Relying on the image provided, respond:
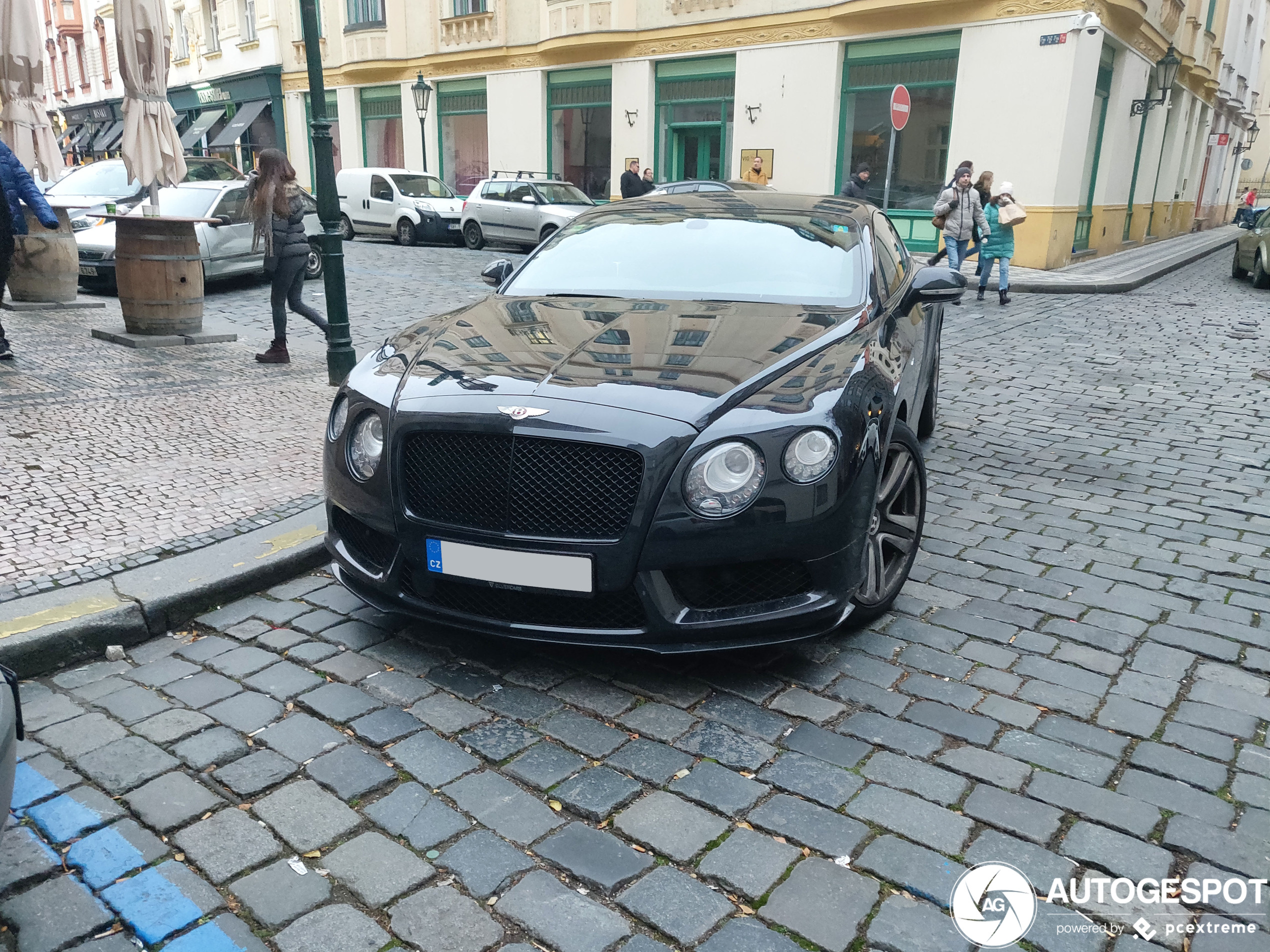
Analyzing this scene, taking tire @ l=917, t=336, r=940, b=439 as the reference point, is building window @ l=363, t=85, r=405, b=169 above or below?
above

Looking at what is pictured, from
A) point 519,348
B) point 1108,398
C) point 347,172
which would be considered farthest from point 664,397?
point 347,172

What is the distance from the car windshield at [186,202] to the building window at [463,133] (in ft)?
49.7

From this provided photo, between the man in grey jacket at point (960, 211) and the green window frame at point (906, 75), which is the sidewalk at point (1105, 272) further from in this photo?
the man in grey jacket at point (960, 211)

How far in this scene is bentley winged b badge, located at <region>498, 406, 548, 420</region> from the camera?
10.4ft

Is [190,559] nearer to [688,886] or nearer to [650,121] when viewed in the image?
[688,886]

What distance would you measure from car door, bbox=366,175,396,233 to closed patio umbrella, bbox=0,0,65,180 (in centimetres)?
1235

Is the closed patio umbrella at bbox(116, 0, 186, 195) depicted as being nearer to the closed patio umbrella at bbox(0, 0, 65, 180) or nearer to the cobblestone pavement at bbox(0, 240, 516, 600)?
the closed patio umbrella at bbox(0, 0, 65, 180)

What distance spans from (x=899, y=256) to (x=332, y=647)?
3.61 m

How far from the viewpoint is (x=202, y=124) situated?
1491 inches

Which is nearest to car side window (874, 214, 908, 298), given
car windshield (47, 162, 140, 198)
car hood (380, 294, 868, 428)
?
car hood (380, 294, 868, 428)

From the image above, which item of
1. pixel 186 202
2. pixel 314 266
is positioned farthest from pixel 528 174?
pixel 186 202

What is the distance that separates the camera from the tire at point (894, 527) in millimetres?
3660

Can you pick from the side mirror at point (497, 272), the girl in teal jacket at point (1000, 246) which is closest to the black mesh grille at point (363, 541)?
the side mirror at point (497, 272)

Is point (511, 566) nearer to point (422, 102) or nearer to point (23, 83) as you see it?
point (23, 83)
